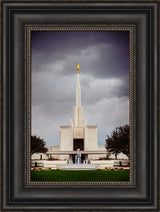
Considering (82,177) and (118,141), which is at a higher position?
(118,141)

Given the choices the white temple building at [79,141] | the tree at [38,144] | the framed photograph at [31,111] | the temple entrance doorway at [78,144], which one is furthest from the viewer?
the temple entrance doorway at [78,144]

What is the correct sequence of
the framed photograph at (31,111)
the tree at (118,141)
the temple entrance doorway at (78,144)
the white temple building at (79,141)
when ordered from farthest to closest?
the temple entrance doorway at (78,144)
the white temple building at (79,141)
the tree at (118,141)
the framed photograph at (31,111)

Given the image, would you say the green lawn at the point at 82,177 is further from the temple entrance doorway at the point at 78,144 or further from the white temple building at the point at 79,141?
the temple entrance doorway at the point at 78,144

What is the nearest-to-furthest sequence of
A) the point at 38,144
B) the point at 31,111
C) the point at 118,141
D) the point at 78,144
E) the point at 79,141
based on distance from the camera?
1. the point at 31,111
2. the point at 38,144
3. the point at 118,141
4. the point at 78,144
5. the point at 79,141

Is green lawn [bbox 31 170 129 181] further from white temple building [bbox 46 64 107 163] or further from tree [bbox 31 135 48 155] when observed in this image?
white temple building [bbox 46 64 107 163]

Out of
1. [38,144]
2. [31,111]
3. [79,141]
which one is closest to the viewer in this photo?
[31,111]

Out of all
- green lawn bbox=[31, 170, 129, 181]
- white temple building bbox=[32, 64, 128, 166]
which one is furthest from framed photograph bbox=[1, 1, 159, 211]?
white temple building bbox=[32, 64, 128, 166]

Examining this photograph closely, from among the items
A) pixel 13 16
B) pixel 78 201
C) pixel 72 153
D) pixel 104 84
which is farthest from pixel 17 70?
pixel 72 153

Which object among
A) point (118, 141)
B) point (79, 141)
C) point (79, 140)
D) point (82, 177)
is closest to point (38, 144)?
point (82, 177)


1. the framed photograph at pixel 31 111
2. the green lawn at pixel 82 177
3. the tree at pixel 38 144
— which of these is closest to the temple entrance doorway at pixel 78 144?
the tree at pixel 38 144

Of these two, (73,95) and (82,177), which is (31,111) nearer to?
(82,177)

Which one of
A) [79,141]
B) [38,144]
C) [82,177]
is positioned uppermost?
[38,144]

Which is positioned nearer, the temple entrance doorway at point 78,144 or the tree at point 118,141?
the tree at point 118,141

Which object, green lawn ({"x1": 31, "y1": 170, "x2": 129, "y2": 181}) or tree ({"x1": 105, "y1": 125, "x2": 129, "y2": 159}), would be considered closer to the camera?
green lawn ({"x1": 31, "y1": 170, "x2": 129, "y2": 181})
